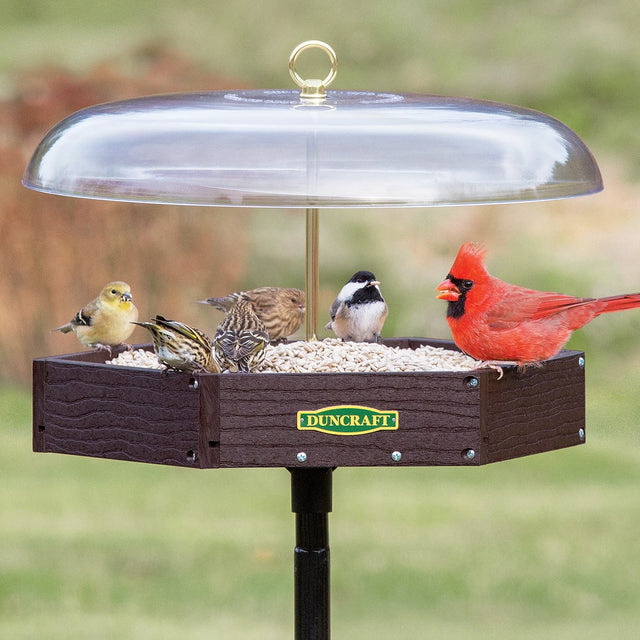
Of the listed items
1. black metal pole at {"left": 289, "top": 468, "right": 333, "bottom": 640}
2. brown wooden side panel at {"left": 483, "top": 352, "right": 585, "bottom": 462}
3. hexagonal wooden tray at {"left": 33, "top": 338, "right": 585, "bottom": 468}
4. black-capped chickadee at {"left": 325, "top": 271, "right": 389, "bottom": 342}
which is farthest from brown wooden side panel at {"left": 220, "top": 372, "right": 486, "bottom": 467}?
black-capped chickadee at {"left": 325, "top": 271, "right": 389, "bottom": 342}

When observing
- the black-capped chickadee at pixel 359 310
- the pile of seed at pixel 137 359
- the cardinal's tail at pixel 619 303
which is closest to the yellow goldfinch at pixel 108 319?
the pile of seed at pixel 137 359

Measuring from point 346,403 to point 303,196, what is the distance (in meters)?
0.61

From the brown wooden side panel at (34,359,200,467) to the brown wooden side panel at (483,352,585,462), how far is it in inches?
33.0

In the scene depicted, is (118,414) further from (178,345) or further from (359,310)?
(359,310)

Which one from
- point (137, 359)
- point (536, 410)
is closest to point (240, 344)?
point (137, 359)

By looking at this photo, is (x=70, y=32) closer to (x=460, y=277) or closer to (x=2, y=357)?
(x=2, y=357)

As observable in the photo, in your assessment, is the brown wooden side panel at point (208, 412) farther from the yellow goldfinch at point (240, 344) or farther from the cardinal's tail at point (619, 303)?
the cardinal's tail at point (619, 303)

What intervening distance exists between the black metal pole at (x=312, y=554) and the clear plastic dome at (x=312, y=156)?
1.12 m

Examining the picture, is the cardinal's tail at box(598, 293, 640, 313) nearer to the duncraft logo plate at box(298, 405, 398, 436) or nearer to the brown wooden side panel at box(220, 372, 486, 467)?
the brown wooden side panel at box(220, 372, 486, 467)

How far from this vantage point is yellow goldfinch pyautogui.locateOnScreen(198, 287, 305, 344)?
466 centimetres

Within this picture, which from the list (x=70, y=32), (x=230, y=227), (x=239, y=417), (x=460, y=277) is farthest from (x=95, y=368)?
(x=70, y=32)

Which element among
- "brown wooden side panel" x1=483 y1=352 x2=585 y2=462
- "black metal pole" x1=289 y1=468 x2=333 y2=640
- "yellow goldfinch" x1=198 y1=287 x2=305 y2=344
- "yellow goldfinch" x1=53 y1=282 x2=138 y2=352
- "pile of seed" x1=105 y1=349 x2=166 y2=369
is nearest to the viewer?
"brown wooden side panel" x1=483 y1=352 x2=585 y2=462

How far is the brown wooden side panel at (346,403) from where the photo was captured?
145 inches

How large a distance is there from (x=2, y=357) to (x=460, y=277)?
5202mm
